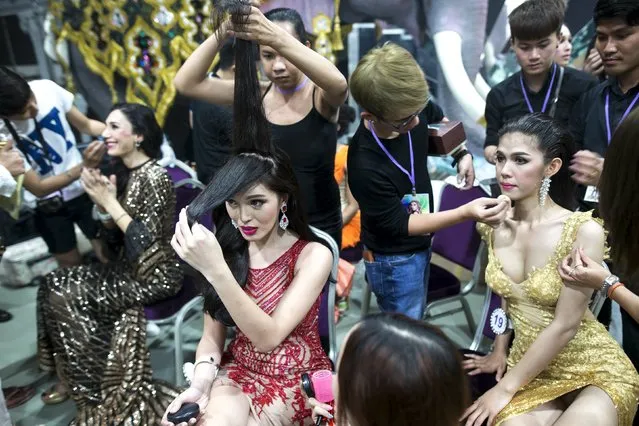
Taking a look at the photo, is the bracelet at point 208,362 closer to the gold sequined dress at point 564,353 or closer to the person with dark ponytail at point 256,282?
the person with dark ponytail at point 256,282

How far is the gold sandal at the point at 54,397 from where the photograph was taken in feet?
8.04

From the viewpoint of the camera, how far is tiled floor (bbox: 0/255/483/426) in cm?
239

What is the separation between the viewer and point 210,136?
2748mm

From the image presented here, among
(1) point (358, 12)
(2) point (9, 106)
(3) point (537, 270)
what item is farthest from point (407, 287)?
(1) point (358, 12)

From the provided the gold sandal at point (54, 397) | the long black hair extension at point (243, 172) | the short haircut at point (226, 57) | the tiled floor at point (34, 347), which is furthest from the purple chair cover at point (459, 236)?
the gold sandal at point (54, 397)

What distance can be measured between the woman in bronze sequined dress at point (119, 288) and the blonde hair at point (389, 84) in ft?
3.67

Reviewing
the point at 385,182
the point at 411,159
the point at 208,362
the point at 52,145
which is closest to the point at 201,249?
the point at 208,362

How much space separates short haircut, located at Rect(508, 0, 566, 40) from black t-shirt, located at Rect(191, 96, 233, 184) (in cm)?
136

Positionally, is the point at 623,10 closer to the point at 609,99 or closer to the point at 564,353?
the point at 609,99

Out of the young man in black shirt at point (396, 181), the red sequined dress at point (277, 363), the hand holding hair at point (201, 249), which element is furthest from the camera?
the young man in black shirt at point (396, 181)

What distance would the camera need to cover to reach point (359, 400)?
93cm

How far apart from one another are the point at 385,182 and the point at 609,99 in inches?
38.6

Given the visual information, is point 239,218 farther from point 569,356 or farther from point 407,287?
point 569,356

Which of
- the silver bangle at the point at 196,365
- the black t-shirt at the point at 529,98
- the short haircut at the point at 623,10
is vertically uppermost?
the short haircut at the point at 623,10
